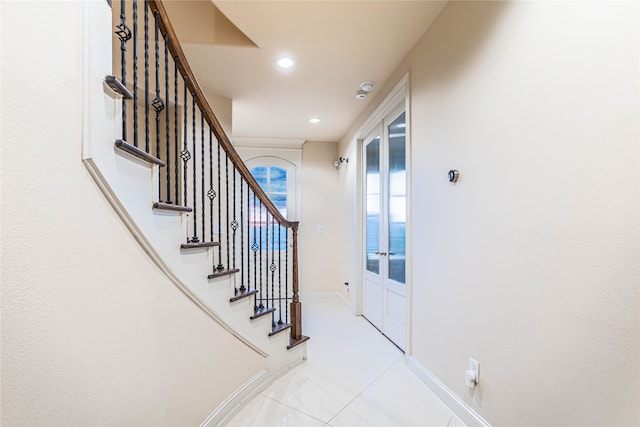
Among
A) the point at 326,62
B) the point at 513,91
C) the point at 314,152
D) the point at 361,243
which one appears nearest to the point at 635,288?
the point at 513,91

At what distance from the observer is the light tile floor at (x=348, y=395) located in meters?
1.88

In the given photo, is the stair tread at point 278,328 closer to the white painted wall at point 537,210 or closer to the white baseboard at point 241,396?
the white baseboard at point 241,396

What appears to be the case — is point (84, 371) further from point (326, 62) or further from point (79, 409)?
point (326, 62)

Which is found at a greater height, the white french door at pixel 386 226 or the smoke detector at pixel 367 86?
the smoke detector at pixel 367 86

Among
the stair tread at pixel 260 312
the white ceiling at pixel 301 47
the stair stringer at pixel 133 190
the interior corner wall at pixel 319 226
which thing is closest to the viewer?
the stair stringer at pixel 133 190

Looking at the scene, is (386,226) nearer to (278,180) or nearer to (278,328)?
(278,328)

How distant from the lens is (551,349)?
4.20ft

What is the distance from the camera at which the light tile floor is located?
1.88m

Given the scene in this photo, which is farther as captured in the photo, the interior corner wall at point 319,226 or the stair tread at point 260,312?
the interior corner wall at point 319,226

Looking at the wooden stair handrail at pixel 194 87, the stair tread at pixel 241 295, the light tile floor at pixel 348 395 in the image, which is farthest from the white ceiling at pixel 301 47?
the light tile floor at pixel 348 395

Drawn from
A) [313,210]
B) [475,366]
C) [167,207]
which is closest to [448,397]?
[475,366]

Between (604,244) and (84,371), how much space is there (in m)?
1.72

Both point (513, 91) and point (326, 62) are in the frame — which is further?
point (326, 62)

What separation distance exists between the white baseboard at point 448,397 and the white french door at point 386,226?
15.3 inches
